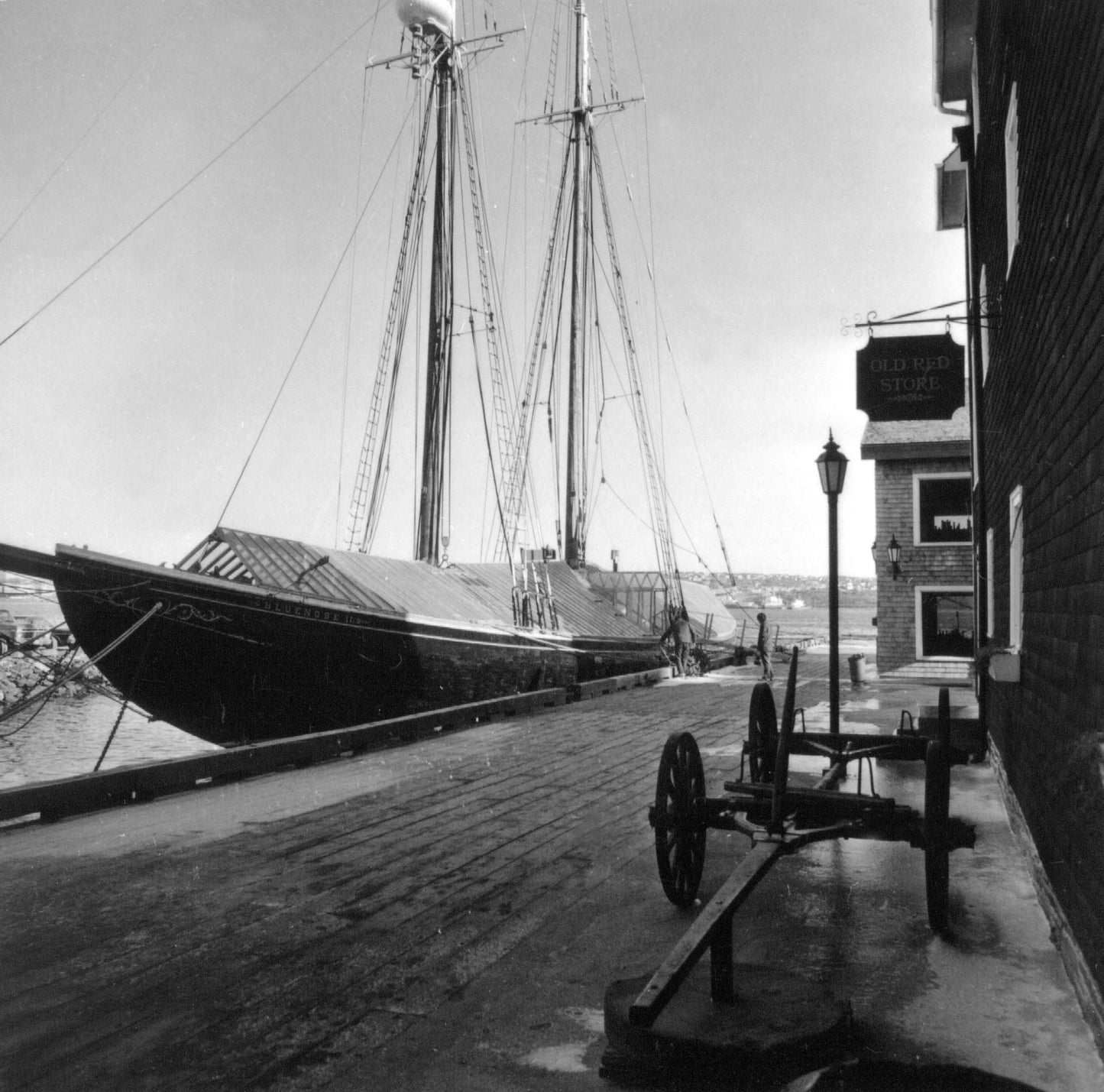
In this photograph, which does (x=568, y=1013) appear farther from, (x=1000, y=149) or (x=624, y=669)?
(x=624, y=669)

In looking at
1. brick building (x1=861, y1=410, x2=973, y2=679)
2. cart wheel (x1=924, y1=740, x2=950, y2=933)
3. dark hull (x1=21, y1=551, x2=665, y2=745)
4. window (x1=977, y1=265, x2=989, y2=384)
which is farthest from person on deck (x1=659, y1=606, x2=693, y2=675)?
cart wheel (x1=924, y1=740, x2=950, y2=933)

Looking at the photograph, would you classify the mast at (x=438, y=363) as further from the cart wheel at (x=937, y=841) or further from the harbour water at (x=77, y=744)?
the cart wheel at (x=937, y=841)

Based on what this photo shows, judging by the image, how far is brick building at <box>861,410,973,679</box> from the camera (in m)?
20.0

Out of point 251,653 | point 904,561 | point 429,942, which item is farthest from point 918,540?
point 429,942

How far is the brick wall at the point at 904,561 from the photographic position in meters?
20.0

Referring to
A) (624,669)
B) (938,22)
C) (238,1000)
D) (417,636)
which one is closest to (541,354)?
(624,669)

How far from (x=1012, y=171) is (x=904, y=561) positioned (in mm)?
14412

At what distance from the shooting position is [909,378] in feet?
27.5

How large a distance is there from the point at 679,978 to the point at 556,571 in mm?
21768

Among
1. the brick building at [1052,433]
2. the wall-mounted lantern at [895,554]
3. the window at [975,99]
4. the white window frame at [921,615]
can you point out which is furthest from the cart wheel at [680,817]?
the white window frame at [921,615]

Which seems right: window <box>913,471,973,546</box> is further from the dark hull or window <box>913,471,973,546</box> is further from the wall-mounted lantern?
the dark hull

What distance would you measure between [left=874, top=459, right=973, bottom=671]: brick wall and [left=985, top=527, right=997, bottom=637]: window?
10.0 m

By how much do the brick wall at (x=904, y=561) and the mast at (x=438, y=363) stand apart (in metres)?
9.39

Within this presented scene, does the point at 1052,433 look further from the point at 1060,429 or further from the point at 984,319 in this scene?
the point at 984,319
